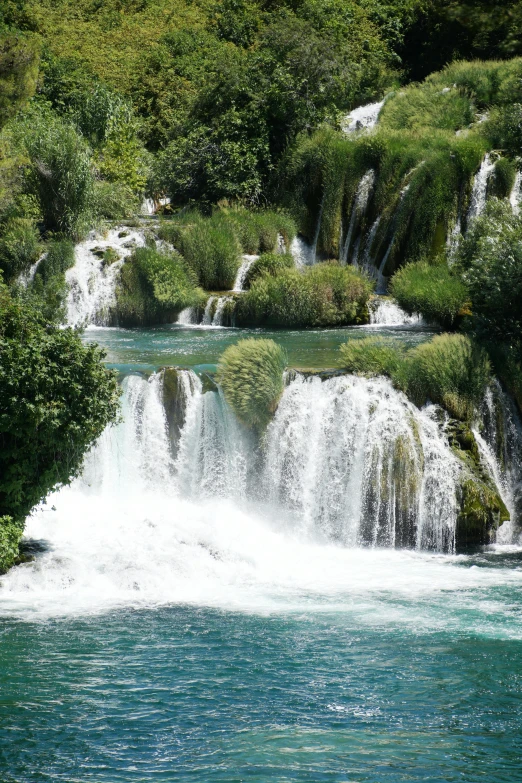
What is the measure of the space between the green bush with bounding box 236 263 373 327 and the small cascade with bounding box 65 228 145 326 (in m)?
3.64

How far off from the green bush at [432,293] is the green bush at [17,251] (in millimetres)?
10048

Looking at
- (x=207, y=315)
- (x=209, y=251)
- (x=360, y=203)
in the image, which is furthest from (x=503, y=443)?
(x=360, y=203)

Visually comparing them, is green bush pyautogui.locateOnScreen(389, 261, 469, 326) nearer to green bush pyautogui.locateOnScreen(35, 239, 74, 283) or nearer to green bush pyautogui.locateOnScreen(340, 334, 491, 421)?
green bush pyautogui.locateOnScreen(340, 334, 491, 421)

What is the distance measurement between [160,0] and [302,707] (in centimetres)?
4819

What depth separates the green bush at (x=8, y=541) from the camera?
13.5 meters

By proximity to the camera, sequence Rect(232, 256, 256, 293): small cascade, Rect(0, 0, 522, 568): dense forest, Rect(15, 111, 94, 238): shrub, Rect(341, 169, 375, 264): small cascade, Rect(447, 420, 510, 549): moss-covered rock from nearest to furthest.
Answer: Rect(0, 0, 522, 568): dense forest
Rect(447, 420, 510, 549): moss-covered rock
Rect(232, 256, 256, 293): small cascade
Rect(15, 111, 94, 238): shrub
Rect(341, 169, 375, 264): small cascade

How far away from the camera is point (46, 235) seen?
30391 mm

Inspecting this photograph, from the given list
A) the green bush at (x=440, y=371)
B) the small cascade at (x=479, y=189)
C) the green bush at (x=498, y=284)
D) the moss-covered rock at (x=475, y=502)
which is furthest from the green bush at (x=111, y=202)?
the moss-covered rock at (x=475, y=502)

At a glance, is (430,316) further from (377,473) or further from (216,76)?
(216,76)

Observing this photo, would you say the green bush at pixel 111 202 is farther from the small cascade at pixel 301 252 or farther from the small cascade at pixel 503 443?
the small cascade at pixel 503 443

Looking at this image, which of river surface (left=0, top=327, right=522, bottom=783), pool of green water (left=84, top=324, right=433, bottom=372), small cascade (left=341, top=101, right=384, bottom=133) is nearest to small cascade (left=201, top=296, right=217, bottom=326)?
pool of green water (left=84, top=324, right=433, bottom=372)

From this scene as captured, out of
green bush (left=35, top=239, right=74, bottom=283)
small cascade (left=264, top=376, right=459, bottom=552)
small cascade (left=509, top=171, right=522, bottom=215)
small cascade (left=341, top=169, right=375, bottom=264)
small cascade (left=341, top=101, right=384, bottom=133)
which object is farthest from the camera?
small cascade (left=341, top=101, right=384, bottom=133)

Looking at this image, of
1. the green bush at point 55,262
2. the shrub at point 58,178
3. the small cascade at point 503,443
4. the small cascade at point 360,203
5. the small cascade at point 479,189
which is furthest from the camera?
the small cascade at point 360,203

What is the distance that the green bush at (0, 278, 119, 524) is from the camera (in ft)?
44.2
